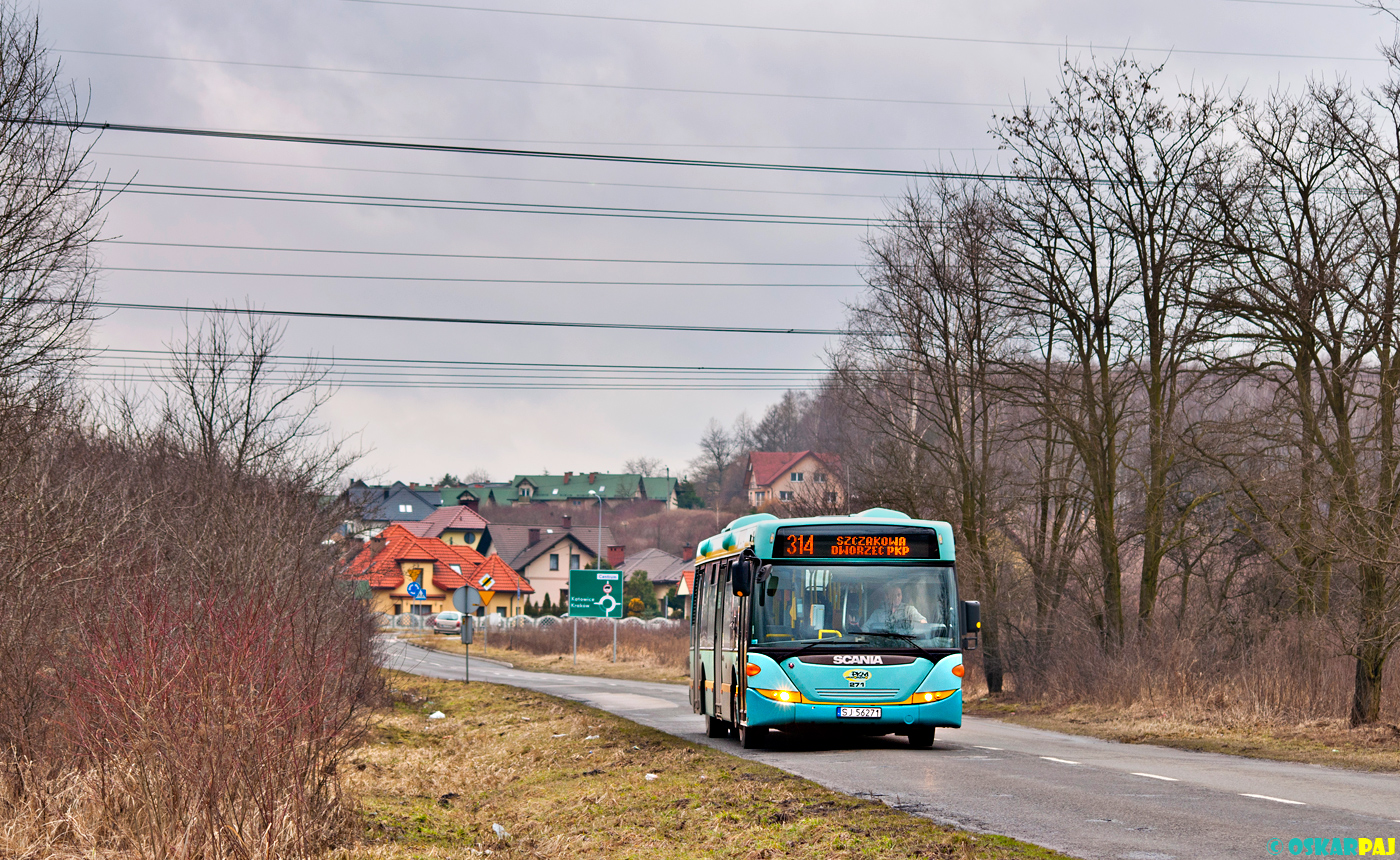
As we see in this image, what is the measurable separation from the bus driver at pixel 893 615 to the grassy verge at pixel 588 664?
18.5 m

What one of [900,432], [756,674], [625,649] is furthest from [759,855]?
[625,649]

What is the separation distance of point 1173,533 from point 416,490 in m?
149

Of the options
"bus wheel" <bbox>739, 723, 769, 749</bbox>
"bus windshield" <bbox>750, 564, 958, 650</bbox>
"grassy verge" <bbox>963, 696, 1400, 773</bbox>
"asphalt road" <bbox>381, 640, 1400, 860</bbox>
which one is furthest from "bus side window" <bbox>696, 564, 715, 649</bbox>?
"grassy verge" <bbox>963, 696, 1400, 773</bbox>

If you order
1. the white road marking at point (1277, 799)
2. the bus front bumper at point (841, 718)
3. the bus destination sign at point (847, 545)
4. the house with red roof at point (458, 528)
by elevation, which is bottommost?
the white road marking at point (1277, 799)

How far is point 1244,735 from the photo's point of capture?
19.0 m

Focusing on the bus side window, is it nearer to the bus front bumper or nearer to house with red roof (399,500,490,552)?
the bus front bumper

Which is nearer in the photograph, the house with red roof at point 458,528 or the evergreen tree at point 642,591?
the evergreen tree at point 642,591

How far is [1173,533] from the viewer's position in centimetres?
2655

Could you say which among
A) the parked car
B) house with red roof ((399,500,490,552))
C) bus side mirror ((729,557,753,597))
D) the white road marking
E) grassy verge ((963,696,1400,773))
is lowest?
the parked car

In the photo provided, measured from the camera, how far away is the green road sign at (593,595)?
4653cm

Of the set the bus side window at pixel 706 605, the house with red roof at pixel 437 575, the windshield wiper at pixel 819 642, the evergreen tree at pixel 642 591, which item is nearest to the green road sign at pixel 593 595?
the bus side window at pixel 706 605

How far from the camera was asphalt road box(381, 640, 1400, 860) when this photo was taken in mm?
9398

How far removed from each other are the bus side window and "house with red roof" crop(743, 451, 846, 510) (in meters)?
15.4

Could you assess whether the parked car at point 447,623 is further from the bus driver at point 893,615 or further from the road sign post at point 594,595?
the bus driver at point 893,615
